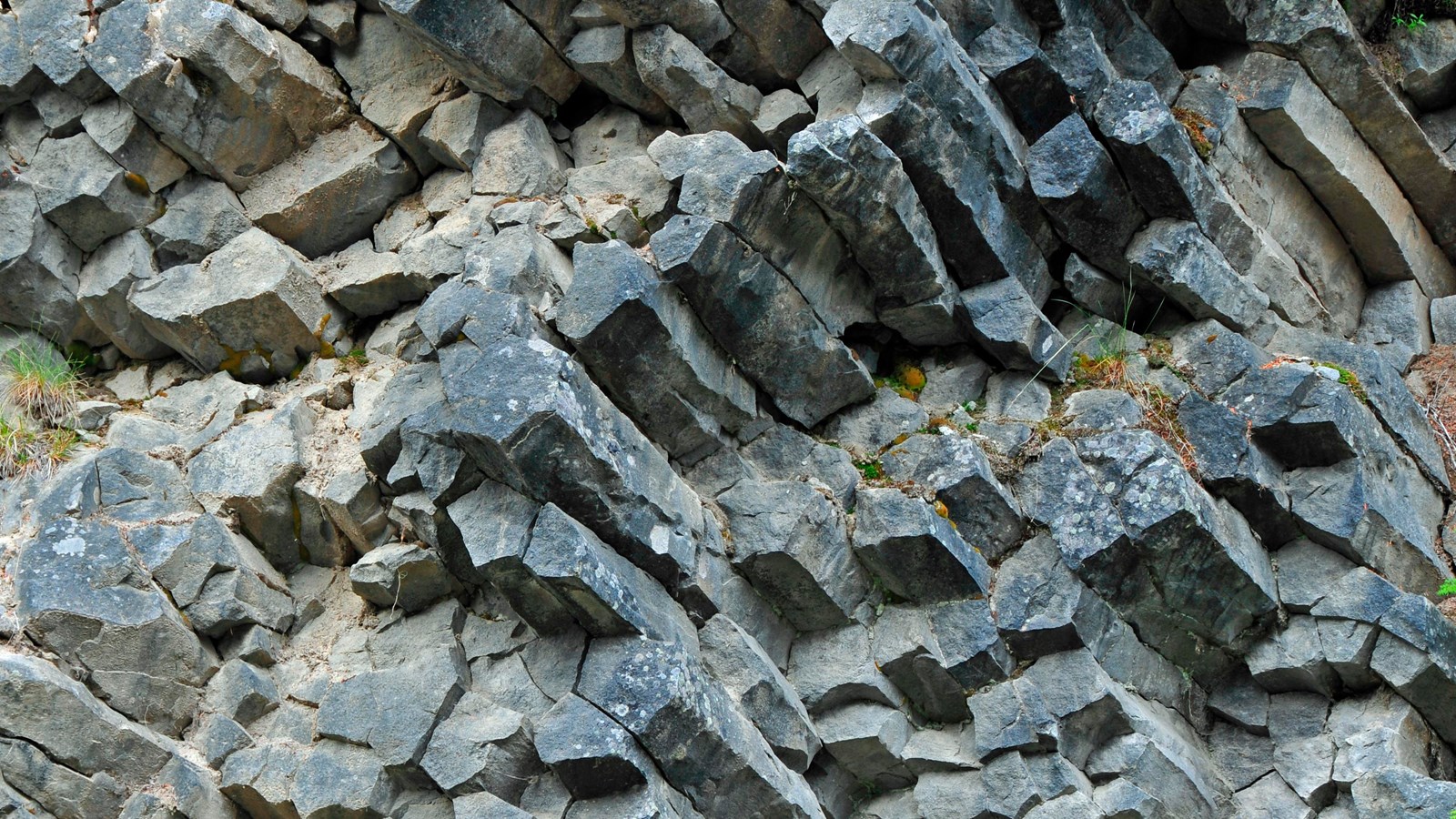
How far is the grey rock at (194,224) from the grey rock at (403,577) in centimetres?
314

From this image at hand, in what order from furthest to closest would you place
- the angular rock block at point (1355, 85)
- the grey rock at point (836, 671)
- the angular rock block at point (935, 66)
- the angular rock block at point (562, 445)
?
the angular rock block at point (1355, 85) < the angular rock block at point (935, 66) < the grey rock at point (836, 671) < the angular rock block at point (562, 445)

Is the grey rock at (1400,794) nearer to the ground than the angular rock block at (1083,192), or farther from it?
nearer to the ground

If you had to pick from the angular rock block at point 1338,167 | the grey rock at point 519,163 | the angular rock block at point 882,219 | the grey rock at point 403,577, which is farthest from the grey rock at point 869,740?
the angular rock block at point 1338,167

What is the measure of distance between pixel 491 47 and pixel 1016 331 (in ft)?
15.0

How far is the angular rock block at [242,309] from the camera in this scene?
32.8 feet

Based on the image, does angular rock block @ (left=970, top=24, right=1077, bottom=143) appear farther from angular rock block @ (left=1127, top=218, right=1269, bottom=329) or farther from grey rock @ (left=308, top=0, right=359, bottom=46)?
grey rock @ (left=308, top=0, right=359, bottom=46)

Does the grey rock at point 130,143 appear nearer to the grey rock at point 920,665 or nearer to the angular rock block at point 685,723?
the angular rock block at point 685,723

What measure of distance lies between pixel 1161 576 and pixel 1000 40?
15.0 feet

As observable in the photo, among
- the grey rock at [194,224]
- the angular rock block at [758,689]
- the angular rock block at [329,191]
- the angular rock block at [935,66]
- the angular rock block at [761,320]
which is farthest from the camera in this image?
the angular rock block at [329,191]

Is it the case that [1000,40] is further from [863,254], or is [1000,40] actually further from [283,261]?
[283,261]

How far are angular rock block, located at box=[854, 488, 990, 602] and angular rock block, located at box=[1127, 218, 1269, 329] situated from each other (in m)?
2.93

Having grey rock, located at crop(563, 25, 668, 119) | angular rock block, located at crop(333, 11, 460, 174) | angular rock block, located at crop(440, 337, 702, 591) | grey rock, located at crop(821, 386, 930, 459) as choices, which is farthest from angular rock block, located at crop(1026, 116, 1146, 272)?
angular rock block, located at crop(333, 11, 460, 174)

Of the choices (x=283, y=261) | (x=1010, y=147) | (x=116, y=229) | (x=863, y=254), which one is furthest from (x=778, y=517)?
(x=116, y=229)

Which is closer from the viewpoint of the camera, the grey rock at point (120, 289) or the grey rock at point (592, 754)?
the grey rock at point (592, 754)
